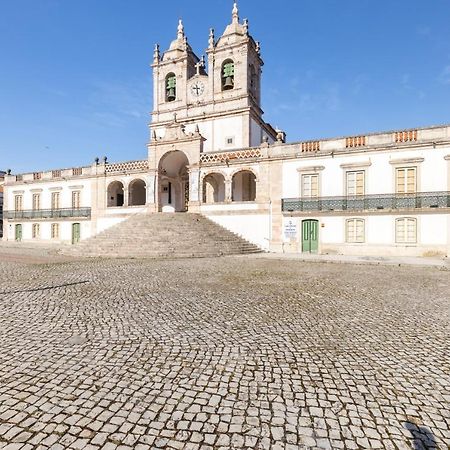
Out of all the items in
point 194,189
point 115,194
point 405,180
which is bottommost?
point 405,180

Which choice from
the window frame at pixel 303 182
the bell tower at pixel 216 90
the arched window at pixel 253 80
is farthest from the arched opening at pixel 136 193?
the window frame at pixel 303 182

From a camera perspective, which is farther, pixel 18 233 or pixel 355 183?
pixel 18 233

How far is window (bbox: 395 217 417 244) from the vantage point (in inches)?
721

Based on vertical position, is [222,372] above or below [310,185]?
below

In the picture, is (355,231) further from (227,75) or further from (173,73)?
(173,73)

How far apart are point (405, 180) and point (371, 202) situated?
233 centimetres

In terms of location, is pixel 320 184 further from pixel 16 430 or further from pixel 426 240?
pixel 16 430

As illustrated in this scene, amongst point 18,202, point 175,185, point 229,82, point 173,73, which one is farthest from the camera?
point 173,73

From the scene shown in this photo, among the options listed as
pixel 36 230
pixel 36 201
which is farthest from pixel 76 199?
pixel 36 230

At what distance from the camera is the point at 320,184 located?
68.3 ft

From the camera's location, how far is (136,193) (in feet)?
103

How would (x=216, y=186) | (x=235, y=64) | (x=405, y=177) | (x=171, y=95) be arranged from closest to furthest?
(x=405, y=177)
(x=216, y=186)
(x=235, y=64)
(x=171, y=95)

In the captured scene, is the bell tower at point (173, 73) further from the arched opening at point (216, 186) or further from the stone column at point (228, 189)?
the stone column at point (228, 189)

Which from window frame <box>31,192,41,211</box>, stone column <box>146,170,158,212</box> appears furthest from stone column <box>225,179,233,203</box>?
window frame <box>31,192,41,211</box>
